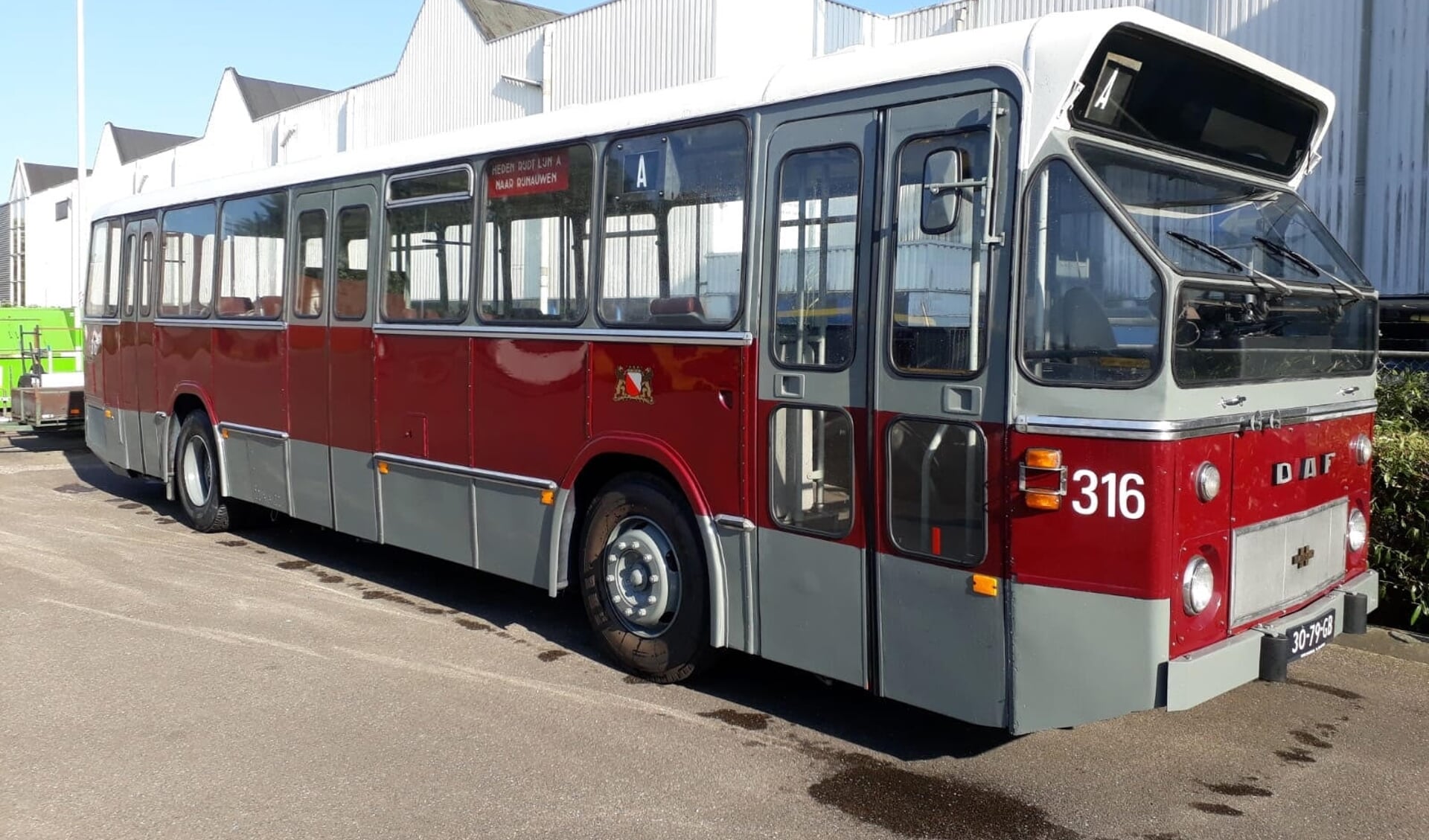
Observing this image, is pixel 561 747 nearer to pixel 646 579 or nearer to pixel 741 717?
pixel 741 717

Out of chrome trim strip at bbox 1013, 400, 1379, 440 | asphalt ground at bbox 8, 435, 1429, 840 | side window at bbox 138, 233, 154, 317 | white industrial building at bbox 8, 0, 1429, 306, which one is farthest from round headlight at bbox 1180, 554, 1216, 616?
side window at bbox 138, 233, 154, 317

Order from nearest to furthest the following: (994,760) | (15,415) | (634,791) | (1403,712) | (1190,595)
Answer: (1190,595) < (634,791) < (994,760) < (1403,712) < (15,415)

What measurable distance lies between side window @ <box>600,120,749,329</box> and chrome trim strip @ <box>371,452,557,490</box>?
106 cm

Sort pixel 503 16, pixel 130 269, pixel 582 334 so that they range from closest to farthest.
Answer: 1. pixel 582 334
2. pixel 130 269
3. pixel 503 16

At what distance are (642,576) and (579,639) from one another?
1128 millimetres

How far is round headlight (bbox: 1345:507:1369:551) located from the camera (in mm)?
5590

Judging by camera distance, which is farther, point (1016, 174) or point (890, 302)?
point (890, 302)

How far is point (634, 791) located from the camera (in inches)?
189

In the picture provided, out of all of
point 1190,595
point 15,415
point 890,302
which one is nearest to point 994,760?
point 1190,595

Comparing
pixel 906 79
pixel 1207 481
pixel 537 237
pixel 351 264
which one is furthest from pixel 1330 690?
pixel 351 264

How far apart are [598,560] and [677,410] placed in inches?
42.1

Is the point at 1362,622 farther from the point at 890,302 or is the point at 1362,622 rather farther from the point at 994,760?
the point at 890,302

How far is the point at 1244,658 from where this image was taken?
462cm

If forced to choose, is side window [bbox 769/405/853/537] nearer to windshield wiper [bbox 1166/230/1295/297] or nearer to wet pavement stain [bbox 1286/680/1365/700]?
windshield wiper [bbox 1166/230/1295/297]
